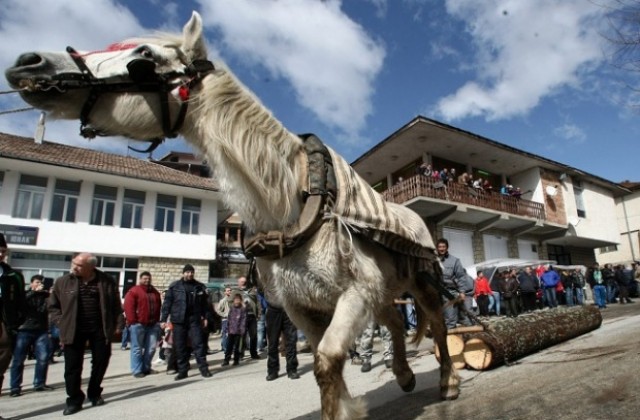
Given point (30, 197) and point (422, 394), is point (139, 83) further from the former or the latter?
point (30, 197)

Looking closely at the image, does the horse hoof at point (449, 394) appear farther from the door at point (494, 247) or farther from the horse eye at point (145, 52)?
the door at point (494, 247)

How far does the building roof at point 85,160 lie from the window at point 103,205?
4.00 ft

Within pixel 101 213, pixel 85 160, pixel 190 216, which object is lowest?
pixel 101 213

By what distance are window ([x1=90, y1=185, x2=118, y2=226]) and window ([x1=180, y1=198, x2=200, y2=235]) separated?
3.55m

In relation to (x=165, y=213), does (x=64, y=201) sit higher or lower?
higher

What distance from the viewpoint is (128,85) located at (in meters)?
2.29

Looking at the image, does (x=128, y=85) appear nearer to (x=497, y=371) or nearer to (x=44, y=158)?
(x=497, y=371)

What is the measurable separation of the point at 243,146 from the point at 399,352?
259 centimetres

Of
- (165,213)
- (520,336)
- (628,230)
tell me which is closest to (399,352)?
(520,336)

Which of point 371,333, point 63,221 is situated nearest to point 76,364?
point 371,333

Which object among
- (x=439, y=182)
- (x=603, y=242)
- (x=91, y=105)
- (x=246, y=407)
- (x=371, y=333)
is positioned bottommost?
(x=246, y=407)

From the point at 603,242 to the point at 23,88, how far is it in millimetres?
34516

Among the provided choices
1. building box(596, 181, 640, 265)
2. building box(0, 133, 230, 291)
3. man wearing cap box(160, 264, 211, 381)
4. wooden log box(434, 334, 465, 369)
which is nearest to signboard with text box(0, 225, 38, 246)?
building box(0, 133, 230, 291)

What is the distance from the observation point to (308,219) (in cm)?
247
